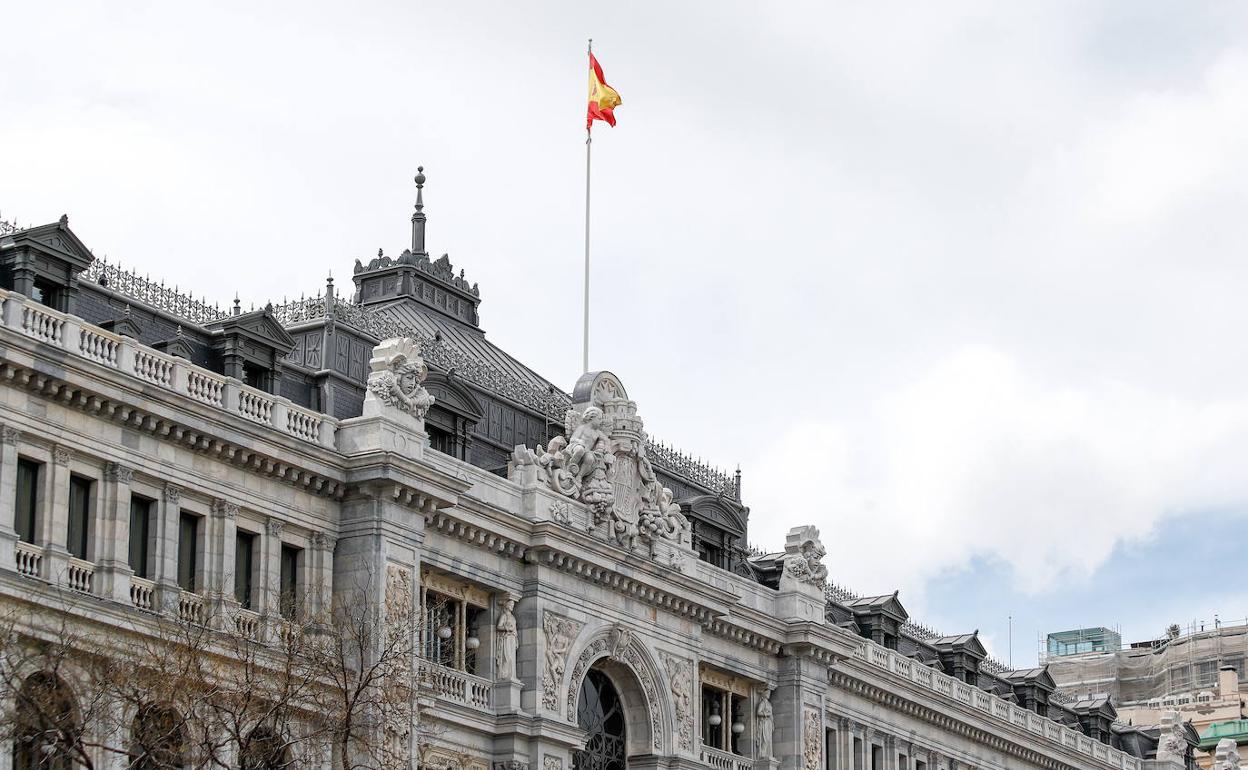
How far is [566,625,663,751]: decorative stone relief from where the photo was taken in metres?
70.4

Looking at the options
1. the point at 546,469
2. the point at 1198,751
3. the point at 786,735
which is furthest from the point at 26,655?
the point at 1198,751

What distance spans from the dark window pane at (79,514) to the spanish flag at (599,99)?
94.4 ft

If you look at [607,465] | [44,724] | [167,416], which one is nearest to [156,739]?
[44,724]

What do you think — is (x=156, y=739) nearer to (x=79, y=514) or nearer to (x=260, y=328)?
(x=79, y=514)

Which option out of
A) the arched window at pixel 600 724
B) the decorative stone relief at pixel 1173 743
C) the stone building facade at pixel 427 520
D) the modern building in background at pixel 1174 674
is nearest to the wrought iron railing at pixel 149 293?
the stone building facade at pixel 427 520

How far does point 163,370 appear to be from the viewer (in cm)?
5838

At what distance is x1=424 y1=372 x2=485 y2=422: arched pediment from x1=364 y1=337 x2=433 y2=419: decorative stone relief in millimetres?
3376

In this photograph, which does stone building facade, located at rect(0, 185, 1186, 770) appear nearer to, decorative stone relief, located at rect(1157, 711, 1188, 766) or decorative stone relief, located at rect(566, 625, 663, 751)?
decorative stone relief, located at rect(566, 625, 663, 751)

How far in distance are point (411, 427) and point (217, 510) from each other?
23.1ft

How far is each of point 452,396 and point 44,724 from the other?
81.5ft

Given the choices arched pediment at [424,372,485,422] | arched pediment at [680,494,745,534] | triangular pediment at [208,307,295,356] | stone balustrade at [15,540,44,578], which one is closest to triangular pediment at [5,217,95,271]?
triangular pediment at [208,307,295,356]

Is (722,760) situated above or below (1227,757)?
below

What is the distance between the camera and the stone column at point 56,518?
177 ft

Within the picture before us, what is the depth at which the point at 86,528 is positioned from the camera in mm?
55969
